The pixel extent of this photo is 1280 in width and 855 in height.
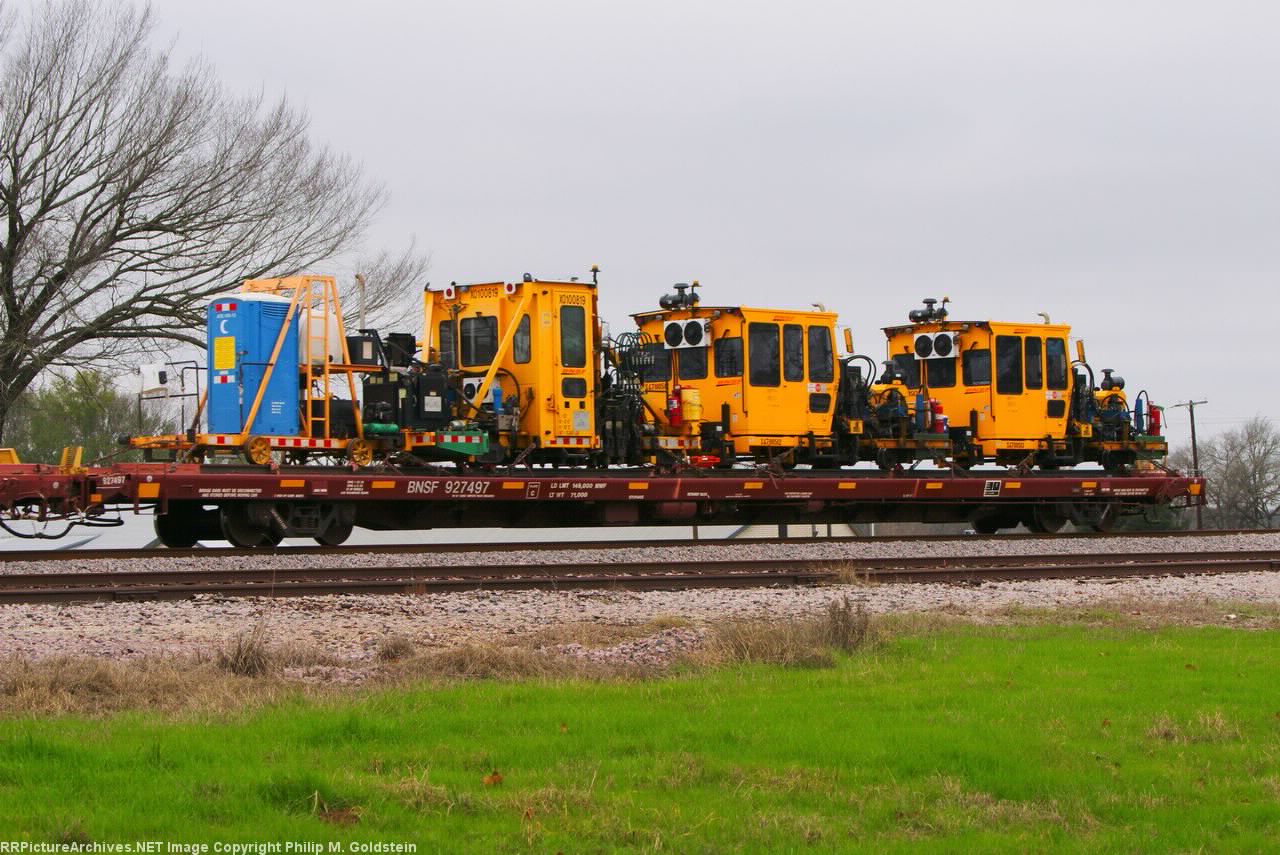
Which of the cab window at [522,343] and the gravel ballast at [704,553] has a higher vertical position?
the cab window at [522,343]

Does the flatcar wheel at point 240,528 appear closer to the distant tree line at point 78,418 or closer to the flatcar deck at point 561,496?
the flatcar deck at point 561,496

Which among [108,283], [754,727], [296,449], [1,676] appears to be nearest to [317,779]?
[754,727]

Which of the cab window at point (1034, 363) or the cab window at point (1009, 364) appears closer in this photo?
the cab window at point (1009, 364)

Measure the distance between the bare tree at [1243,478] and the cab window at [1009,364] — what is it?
51924mm

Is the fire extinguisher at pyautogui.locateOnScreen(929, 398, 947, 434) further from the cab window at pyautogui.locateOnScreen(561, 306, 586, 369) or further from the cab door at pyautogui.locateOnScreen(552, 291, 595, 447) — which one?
the cab window at pyautogui.locateOnScreen(561, 306, 586, 369)

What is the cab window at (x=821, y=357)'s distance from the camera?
22.1 meters

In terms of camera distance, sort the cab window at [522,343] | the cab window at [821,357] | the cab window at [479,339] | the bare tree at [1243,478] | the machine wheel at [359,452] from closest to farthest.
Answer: the machine wheel at [359,452] → the cab window at [522,343] → the cab window at [479,339] → the cab window at [821,357] → the bare tree at [1243,478]

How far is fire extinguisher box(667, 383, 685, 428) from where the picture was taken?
70.4ft

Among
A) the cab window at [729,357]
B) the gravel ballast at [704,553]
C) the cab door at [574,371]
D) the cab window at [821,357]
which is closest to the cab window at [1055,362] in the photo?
the gravel ballast at [704,553]

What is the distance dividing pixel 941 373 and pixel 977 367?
2.35 feet

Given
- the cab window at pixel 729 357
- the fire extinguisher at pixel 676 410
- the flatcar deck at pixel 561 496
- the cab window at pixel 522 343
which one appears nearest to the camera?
the flatcar deck at pixel 561 496

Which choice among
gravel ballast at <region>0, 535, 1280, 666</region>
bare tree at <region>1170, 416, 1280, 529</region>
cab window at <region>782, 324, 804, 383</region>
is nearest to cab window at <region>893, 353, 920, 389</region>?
cab window at <region>782, 324, 804, 383</region>

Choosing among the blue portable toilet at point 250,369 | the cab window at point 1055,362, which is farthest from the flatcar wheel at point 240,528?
the cab window at point 1055,362

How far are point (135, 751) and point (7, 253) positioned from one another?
2309cm
